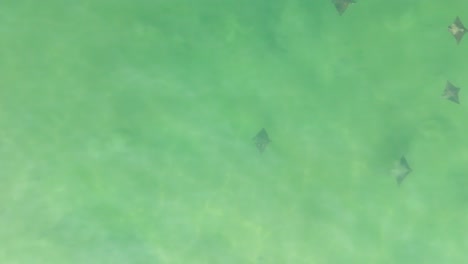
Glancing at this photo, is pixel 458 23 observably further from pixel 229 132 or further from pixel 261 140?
pixel 229 132

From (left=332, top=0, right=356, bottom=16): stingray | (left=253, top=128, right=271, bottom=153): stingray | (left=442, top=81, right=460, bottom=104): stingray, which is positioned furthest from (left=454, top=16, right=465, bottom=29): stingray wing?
(left=253, top=128, right=271, bottom=153): stingray

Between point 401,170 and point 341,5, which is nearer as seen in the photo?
point 401,170

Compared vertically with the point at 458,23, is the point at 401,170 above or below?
below

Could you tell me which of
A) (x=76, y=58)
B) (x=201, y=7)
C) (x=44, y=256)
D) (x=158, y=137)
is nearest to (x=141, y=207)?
(x=158, y=137)

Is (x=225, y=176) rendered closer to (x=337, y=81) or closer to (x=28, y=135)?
(x=337, y=81)

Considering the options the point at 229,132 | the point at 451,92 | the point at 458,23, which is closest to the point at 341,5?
the point at 458,23
